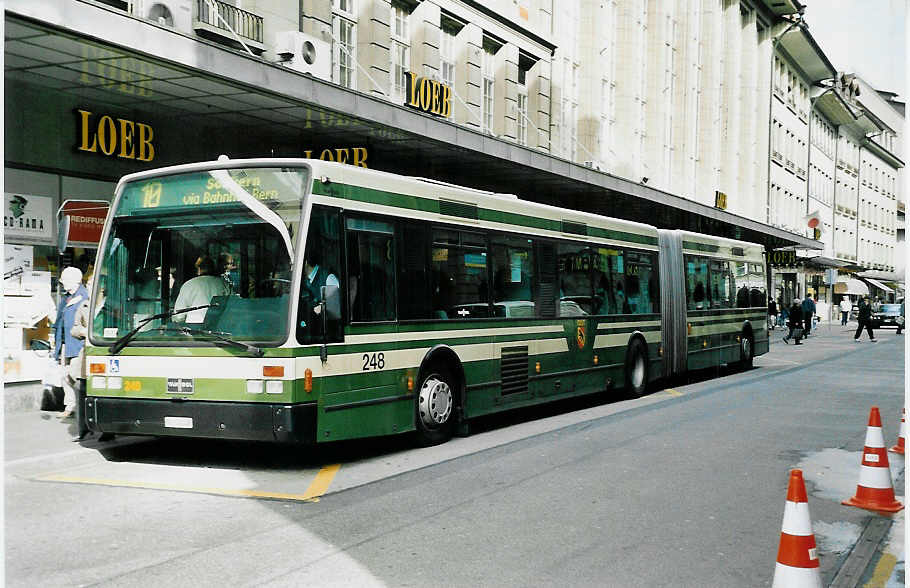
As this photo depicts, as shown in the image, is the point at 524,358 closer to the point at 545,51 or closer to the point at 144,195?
the point at 144,195

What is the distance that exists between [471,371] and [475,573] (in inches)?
223

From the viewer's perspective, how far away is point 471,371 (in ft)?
37.3

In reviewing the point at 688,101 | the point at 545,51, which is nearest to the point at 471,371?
the point at 545,51

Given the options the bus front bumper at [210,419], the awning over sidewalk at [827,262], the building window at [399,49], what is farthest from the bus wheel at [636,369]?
the awning over sidewalk at [827,262]

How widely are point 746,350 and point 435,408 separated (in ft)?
45.1

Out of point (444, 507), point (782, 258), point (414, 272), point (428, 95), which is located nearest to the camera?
point (444, 507)

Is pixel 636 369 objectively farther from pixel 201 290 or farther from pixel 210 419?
pixel 210 419

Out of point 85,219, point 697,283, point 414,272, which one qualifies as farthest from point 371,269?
point 697,283

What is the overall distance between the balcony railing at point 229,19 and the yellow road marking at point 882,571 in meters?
12.2

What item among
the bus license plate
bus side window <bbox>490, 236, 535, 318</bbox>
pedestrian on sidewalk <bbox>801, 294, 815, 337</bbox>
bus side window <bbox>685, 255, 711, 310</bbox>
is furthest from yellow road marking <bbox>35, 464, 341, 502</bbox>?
pedestrian on sidewalk <bbox>801, 294, 815, 337</bbox>

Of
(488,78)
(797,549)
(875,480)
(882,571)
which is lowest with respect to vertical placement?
(882,571)

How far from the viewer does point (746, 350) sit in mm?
22578

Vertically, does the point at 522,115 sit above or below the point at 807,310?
above

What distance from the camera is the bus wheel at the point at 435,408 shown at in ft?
34.3
